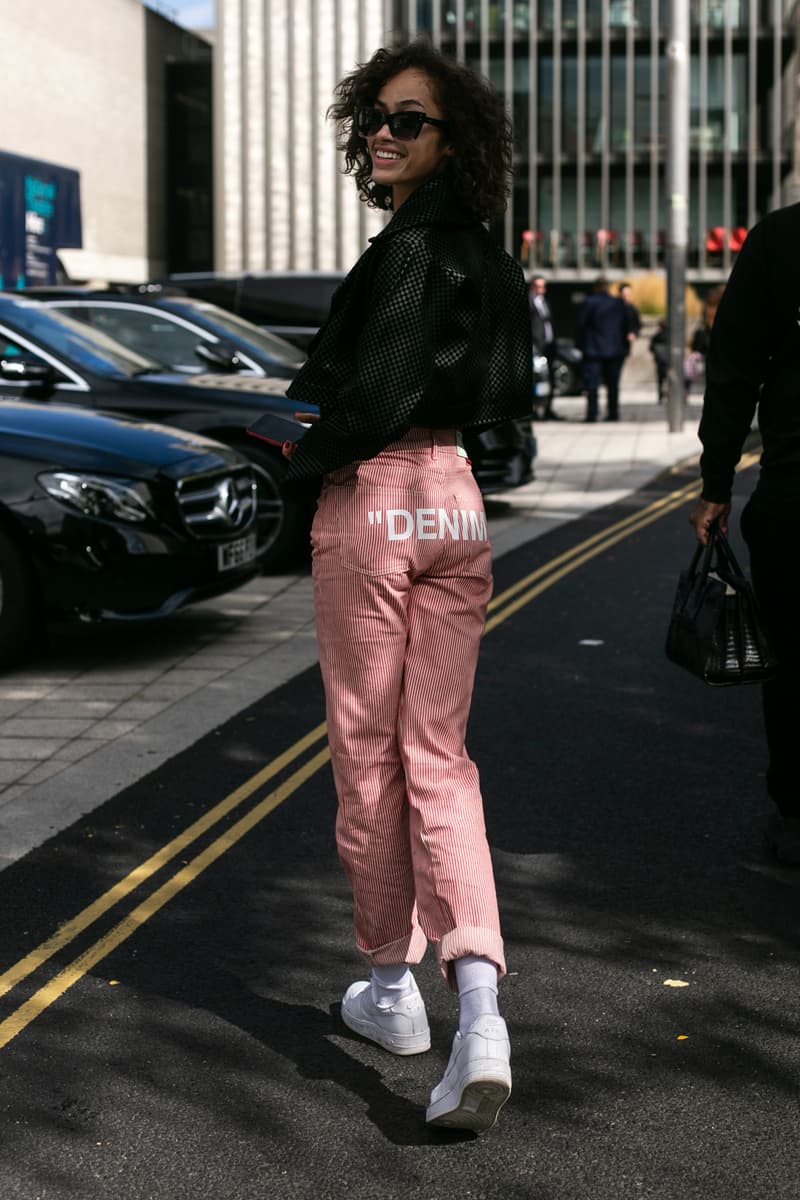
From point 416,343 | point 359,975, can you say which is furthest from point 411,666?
point 359,975

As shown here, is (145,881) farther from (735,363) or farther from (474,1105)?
(735,363)

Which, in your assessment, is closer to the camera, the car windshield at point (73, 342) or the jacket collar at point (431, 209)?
the jacket collar at point (431, 209)

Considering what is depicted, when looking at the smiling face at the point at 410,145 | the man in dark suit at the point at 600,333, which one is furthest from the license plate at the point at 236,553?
the man in dark suit at the point at 600,333

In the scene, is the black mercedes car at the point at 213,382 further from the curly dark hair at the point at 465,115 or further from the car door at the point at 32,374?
the curly dark hair at the point at 465,115

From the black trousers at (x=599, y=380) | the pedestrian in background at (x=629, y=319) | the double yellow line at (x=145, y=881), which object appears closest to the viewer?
the double yellow line at (x=145, y=881)

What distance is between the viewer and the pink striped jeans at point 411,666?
11.1 ft

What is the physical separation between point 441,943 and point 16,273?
66.6 feet

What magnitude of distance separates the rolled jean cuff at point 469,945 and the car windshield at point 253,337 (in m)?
9.44

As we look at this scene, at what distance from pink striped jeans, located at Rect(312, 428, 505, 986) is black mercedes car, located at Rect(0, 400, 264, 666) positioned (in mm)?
4270

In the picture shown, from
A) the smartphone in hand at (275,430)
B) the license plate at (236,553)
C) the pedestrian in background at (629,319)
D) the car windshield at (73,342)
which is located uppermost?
the pedestrian in background at (629,319)

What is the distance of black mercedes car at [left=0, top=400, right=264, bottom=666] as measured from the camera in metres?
7.62

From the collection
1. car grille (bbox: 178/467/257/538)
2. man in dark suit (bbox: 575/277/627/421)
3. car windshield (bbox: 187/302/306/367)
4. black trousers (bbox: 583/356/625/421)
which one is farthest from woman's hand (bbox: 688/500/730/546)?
black trousers (bbox: 583/356/625/421)

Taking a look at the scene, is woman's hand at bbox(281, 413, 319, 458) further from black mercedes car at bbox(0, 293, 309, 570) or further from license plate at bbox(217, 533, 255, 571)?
black mercedes car at bbox(0, 293, 309, 570)

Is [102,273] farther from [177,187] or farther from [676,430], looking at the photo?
[676,430]
